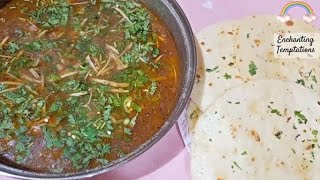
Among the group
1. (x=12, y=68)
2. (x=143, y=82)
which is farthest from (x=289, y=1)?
(x=12, y=68)

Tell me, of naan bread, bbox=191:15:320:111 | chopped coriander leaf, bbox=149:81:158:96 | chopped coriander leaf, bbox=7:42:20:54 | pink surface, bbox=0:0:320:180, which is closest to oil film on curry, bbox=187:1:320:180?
naan bread, bbox=191:15:320:111

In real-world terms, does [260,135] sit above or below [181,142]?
above

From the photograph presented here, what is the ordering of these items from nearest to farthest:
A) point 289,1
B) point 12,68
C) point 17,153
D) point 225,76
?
1. point 17,153
2. point 12,68
3. point 225,76
4. point 289,1

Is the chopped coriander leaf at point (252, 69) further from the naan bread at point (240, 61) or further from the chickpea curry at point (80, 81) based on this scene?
the chickpea curry at point (80, 81)

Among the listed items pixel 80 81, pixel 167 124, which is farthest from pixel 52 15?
pixel 167 124

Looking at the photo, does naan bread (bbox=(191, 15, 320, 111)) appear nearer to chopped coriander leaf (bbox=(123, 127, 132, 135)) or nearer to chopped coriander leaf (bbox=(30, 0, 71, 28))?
chopped coriander leaf (bbox=(123, 127, 132, 135))

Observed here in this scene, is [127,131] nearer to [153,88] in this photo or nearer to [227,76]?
[153,88]

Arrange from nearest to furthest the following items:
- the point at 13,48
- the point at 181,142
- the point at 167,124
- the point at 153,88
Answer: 1. the point at 167,124
2. the point at 153,88
3. the point at 13,48
4. the point at 181,142

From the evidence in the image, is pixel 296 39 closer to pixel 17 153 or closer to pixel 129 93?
pixel 129 93
